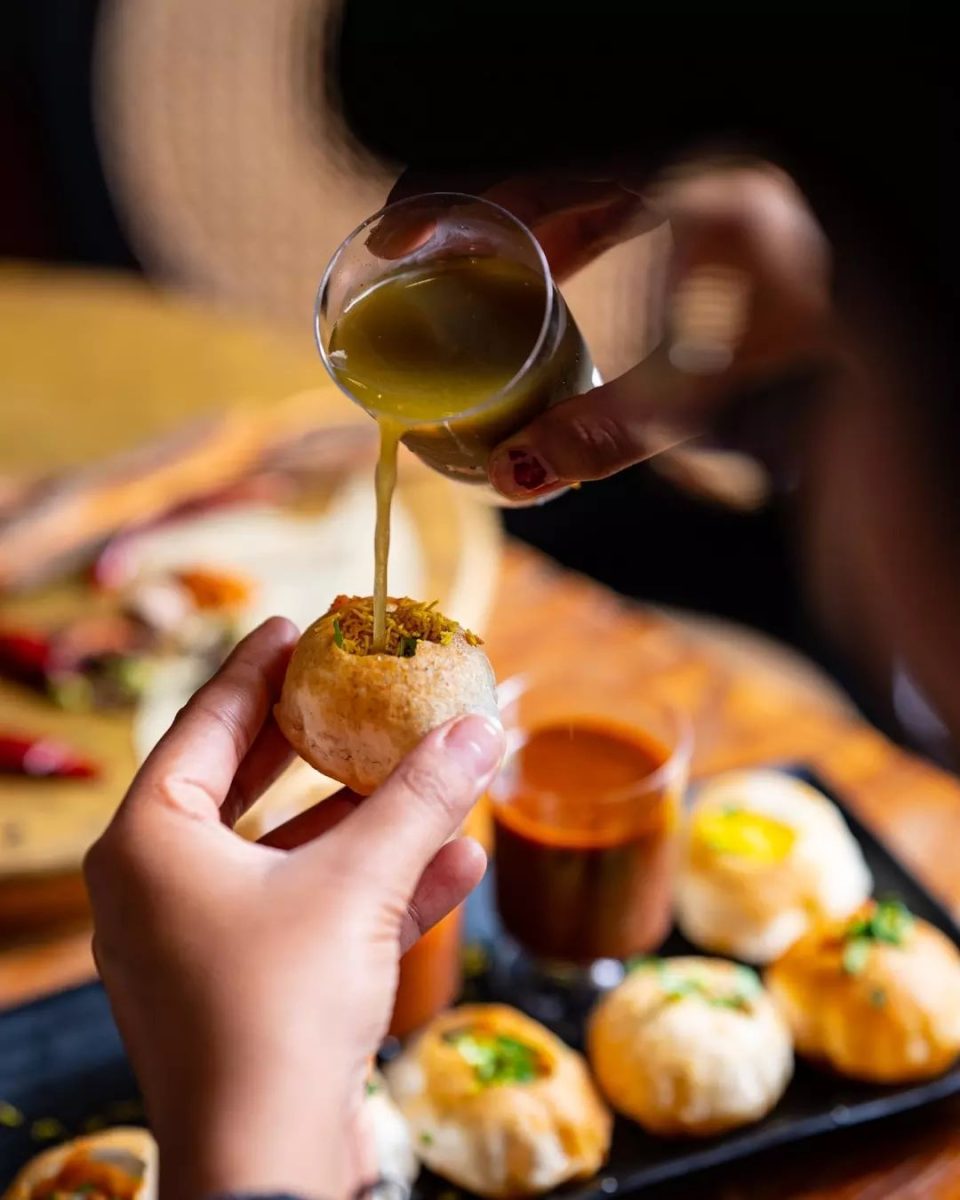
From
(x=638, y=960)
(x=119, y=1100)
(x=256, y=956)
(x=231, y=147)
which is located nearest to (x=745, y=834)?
(x=638, y=960)

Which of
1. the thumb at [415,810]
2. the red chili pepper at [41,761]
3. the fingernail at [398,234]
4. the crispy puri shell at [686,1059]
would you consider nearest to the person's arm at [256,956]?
the thumb at [415,810]

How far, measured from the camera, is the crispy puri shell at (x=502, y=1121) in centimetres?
121

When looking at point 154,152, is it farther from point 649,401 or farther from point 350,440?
point 649,401

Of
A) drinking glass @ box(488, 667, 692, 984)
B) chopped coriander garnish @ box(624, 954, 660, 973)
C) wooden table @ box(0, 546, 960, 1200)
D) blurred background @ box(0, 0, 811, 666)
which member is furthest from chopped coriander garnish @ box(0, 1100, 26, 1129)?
blurred background @ box(0, 0, 811, 666)

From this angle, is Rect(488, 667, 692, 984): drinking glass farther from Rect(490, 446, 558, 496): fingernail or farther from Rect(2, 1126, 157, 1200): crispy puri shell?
Rect(490, 446, 558, 496): fingernail

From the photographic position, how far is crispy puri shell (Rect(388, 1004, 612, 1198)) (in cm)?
121

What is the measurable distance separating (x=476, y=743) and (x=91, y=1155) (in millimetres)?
645

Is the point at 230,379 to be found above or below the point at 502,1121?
above

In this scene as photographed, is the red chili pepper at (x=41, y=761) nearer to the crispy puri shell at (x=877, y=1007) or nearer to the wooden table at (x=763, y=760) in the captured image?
the wooden table at (x=763, y=760)

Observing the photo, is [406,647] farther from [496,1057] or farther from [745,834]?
[745,834]

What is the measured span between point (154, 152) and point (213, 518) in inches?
74.3

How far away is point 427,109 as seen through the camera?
3555 millimetres

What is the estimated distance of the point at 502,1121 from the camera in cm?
122

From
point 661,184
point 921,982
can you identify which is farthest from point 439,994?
point 661,184
